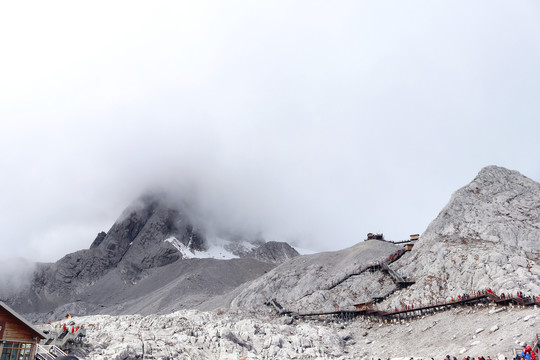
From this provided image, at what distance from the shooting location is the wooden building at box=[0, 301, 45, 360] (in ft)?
95.9

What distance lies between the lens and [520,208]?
7256 centimetres

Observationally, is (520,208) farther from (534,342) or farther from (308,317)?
(534,342)

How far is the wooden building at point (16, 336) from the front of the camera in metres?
29.2

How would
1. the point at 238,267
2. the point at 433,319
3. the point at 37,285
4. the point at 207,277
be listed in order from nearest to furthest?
the point at 433,319
the point at 207,277
the point at 238,267
the point at 37,285

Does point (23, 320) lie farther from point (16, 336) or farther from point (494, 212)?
point (494, 212)

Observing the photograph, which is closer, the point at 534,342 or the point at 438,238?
the point at 534,342

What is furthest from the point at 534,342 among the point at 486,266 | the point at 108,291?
the point at 108,291

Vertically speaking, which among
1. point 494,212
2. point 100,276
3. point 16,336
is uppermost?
point 100,276

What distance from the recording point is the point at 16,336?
98.1 feet

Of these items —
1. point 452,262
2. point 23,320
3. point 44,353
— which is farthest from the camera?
point 452,262

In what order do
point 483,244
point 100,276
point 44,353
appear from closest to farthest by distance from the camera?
1. point 44,353
2. point 483,244
3. point 100,276

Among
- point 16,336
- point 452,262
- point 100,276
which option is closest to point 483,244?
point 452,262

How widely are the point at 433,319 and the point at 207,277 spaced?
10558cm

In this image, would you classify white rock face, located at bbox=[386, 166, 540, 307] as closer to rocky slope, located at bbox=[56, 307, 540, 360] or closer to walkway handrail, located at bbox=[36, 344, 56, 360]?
rocky slope, located at bbox=[56, 307, 540, 360]
